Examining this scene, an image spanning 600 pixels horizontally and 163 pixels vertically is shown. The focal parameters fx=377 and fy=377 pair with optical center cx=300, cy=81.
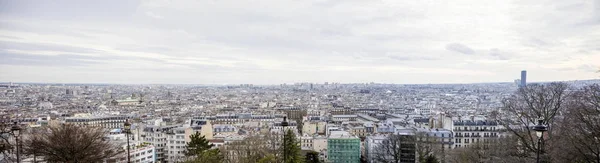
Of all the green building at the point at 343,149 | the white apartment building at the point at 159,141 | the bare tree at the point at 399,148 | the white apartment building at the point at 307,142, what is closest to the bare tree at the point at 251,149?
the green building at the point at 343,149

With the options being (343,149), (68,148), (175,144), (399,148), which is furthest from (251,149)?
(175,144)

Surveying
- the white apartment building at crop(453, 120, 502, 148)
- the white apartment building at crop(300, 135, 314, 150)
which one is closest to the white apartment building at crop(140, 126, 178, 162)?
the white apartment building at crop(300, 135, 314, 150)

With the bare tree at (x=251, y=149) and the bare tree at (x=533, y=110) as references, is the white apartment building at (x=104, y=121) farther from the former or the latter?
the bare tree at (x=533, y=110)

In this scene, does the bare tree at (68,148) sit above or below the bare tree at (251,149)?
above

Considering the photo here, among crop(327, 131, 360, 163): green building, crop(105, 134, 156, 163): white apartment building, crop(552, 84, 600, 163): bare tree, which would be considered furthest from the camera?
crop(327, 131, 360, 163): green building

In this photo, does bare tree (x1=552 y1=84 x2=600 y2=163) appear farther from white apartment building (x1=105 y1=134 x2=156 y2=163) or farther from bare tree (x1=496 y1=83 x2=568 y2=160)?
white apartment building (x1=105 y1=134 x2=156 y2=163)

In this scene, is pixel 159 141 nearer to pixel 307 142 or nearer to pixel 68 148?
pixel 307 142
